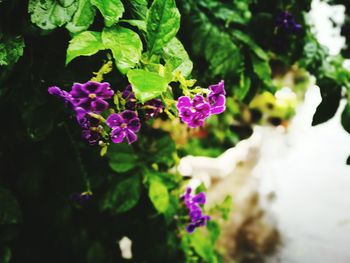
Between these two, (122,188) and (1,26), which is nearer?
(1,26)

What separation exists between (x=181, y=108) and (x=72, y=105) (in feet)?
0.71

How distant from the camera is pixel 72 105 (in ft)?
2.34

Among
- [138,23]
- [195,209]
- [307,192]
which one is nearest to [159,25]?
[138,23]

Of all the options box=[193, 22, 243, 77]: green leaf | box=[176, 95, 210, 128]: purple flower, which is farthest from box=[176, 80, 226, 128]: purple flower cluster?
box=[193, 22, 243, 77]: green leaf

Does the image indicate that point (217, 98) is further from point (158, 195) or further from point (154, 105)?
point (158, 195)

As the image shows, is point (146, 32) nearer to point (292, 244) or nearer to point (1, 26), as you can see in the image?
point (1, 26)

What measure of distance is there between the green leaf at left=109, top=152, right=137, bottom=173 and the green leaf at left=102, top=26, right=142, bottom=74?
28.1 inches

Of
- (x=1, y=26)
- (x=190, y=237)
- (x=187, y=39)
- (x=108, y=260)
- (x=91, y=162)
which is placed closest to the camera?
(x=1, y=26)

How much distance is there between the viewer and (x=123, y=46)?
67 centimetres

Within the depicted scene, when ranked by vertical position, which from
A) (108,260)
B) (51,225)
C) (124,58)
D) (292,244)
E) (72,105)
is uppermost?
(124,58)

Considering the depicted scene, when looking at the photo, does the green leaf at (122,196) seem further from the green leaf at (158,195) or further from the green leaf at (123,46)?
the green leaf at (123,46)

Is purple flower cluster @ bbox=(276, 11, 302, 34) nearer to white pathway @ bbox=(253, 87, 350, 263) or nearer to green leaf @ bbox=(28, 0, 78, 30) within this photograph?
white pathway @ bbox=(253, 87, 350, 263)

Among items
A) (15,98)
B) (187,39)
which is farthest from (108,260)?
(187,39)

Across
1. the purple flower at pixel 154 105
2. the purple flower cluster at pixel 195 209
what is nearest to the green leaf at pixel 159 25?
the purple flower at pixel 154 105
